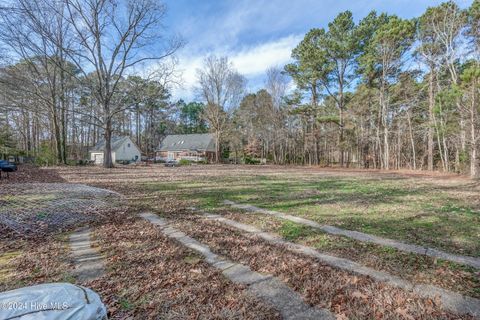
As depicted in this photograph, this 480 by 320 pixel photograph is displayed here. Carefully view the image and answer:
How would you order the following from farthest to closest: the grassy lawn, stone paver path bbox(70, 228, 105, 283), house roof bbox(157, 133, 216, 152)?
1. house roof bbox(157, 133, 216, 152)
2. the grassy lawn
3. stone paver path bbox(70, 228, 105, 283)

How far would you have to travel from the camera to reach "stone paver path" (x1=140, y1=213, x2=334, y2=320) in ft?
6.53

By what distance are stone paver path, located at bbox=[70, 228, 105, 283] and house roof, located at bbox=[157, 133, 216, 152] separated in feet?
115

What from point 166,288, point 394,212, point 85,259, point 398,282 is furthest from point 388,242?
point 85,259

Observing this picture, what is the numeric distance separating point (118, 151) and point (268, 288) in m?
34.6

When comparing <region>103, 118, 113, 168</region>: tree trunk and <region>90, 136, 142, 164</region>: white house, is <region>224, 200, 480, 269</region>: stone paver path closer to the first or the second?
<region>103, 118, 113, 168</region>: tree trunk

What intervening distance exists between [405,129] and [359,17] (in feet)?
34.3

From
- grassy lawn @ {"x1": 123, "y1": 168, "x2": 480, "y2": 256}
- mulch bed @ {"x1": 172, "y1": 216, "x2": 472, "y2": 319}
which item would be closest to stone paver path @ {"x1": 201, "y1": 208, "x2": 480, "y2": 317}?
mulch bed @ {"x1": 172, "y1": 216, "x2": 472, "y2": 319}

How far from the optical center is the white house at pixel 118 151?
1284 inches

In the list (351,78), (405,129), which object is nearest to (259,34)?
(351,78)

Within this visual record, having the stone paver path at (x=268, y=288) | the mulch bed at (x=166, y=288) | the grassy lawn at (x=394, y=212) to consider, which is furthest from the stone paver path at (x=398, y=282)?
the grassy lawn at (x=394, y=212)

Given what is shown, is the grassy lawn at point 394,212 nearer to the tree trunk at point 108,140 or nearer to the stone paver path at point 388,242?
the stone paver path at point 388,242

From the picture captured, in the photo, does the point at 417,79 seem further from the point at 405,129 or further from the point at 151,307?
the point at 151,307

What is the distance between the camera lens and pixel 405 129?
2038cm

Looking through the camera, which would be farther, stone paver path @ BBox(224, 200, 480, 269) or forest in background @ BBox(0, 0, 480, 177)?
forest in background @ BBox(0, 0, 480, 177)
